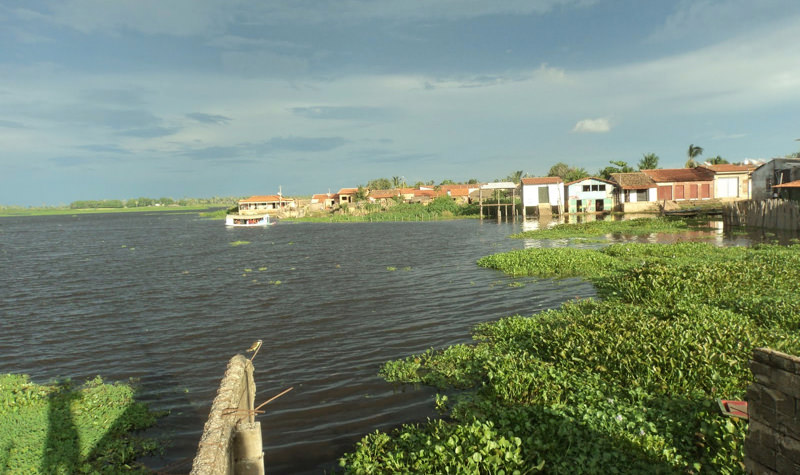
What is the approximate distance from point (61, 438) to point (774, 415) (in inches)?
404

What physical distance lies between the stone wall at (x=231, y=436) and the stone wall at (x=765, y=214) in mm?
39869

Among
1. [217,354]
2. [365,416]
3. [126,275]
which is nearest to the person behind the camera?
[365,416]

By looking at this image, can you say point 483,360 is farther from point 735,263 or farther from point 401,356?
point 735,263

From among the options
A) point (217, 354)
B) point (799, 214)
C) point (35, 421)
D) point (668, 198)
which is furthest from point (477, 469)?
point (668, 198)

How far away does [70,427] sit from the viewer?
8.16 metres

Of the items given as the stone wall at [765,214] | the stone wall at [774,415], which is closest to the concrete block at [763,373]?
the stone wall at [774,415]

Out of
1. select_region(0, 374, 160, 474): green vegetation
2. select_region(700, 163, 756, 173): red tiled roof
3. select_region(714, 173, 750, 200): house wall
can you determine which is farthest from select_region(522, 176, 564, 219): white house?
select_region(0, 374, 160, 474): green vegetation

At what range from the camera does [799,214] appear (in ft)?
104

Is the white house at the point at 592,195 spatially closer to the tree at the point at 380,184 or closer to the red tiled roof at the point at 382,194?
the red tiled roof at the point at 382,194

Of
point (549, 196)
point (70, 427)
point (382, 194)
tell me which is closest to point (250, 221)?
point (382, 194)

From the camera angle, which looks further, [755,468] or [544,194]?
[544,194]

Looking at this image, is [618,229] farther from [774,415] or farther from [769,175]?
[774,415]

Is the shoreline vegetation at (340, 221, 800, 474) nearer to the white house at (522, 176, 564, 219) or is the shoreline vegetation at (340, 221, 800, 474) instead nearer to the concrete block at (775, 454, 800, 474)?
the concrete block at (775, 454, 800, 474)

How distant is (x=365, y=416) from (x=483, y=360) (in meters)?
3.04
